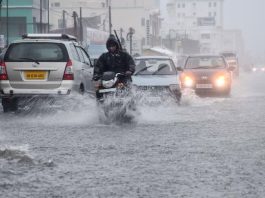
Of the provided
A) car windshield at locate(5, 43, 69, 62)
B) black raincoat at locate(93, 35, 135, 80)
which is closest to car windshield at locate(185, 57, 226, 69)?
car windshield at locate(5, 43, 69, 62)

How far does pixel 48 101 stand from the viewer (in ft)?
53.1

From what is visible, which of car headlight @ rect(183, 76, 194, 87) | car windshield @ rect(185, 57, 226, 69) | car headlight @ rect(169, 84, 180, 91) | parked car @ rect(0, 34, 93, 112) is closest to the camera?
parked car @ rect(0, 34, 93, 112)

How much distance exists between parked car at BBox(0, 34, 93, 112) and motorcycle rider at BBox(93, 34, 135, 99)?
1.39m

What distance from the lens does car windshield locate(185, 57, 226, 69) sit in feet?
83.8

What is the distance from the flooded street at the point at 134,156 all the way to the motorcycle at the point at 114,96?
1.36 feet

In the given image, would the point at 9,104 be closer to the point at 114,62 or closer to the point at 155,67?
the point at 114,62

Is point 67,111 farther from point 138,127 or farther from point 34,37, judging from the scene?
point 138,127

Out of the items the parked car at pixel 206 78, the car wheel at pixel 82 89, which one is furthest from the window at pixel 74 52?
the parked car at pixel 206 78

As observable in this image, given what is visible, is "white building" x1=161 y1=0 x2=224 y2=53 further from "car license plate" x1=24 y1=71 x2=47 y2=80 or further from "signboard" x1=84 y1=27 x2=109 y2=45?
"car license plate" x1=24 y1=71 x2=47 y2=80

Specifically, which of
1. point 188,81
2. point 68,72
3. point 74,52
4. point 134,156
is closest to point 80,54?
point 74,52

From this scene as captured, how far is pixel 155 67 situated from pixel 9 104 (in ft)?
16.2

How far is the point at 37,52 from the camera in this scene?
16203 millimetres

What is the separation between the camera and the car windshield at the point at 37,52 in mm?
16000

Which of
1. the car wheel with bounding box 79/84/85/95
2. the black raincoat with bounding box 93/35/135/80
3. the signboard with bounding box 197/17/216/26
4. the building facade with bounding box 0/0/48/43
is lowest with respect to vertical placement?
the car wheel with bounding box 79/84/85/95
